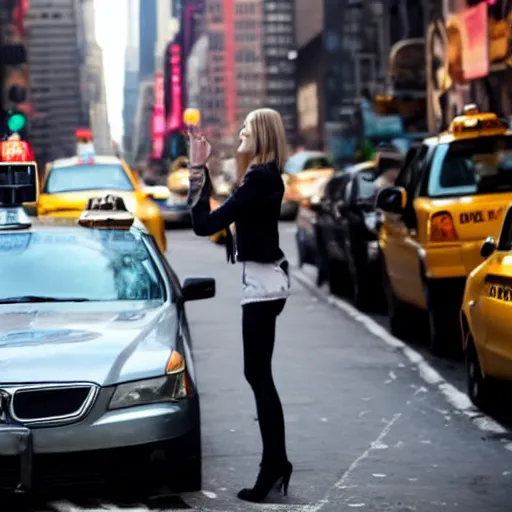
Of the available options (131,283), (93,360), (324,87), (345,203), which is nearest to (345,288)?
(345,203)

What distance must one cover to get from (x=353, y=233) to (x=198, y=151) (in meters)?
11.6

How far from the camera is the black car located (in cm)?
1923

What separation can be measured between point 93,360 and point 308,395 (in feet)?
14.2

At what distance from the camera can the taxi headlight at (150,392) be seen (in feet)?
25.2

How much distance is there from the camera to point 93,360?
7.83m

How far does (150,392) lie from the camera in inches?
306

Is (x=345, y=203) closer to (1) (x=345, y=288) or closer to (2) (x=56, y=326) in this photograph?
(1) (x=345, y=288)

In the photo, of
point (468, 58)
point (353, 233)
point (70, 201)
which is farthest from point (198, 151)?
point (468, 58)

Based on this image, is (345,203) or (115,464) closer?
(115,464)

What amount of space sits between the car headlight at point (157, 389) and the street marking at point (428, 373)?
277cm

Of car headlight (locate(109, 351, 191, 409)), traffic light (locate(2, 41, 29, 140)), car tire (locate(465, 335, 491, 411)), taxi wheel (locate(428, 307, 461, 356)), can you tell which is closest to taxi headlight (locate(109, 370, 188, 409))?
car headlight (locate(109, 351, 191, 409))

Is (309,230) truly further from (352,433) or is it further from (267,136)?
(267,136)

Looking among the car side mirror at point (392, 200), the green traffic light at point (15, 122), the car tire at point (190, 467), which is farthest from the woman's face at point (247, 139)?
the green traffic light at point (15, 122)

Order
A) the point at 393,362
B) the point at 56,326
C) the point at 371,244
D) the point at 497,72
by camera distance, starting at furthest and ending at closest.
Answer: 1. the point at 497,72
2. the point at 371,244
3. the point at 393,362
4. the point at 56,326
